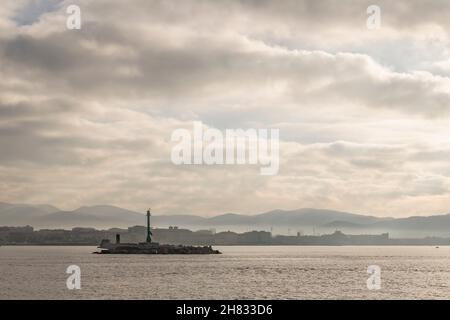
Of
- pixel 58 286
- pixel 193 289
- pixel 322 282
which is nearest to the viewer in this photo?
pixel 193 289

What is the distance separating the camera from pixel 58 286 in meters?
82.8

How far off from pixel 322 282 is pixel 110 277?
33759mm
